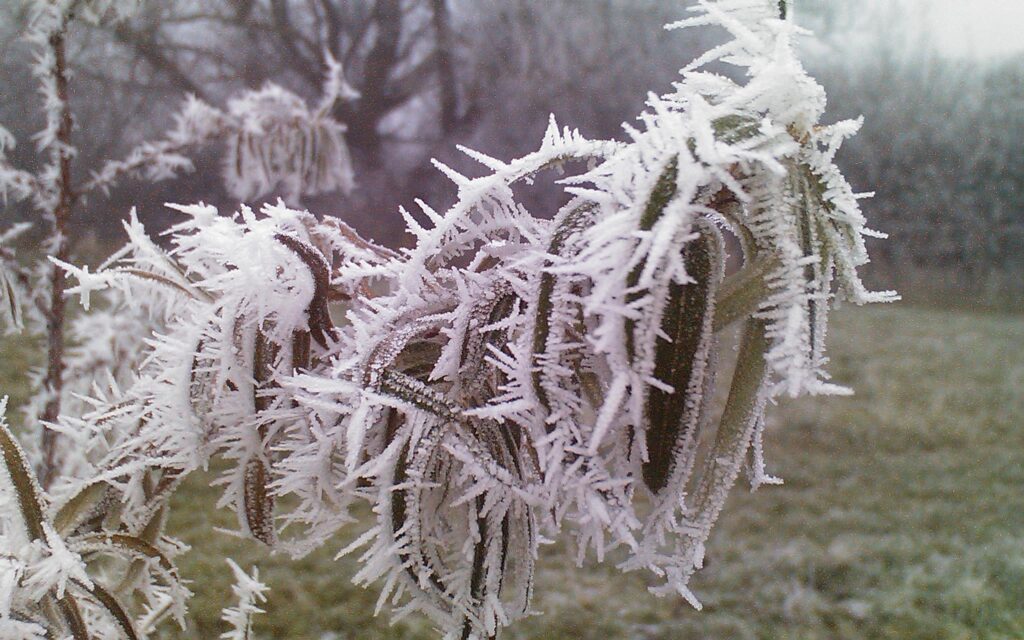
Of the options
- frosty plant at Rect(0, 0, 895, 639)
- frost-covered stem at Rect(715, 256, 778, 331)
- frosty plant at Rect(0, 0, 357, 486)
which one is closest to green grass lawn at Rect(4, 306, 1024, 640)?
frosty plant at Rect(0, 0, 357, 486)

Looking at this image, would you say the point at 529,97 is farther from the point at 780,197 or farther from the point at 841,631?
the point at 780,197

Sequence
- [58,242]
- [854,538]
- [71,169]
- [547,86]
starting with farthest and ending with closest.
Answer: [547,86]
[854,538]
[71,169]
[58,242]

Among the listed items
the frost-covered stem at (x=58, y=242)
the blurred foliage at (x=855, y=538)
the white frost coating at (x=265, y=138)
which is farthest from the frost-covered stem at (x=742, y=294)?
the blurred foliage at (x=855, y=538)

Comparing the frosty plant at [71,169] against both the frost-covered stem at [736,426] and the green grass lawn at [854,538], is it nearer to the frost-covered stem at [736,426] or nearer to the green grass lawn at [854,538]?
the frost-covered stem at [736,426]

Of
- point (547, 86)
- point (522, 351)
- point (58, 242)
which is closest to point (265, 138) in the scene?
point (58, 242)

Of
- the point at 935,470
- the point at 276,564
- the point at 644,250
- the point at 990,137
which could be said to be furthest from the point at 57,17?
the point at 990,137

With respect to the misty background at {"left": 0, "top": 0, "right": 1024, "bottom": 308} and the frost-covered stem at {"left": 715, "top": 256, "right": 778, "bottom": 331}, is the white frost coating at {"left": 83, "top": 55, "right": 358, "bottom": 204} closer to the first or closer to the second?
the misty background at {"left": 0, "top": 0, "right": 1024, "bottom": 308}

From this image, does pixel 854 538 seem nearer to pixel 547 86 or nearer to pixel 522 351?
pixel 547 86
